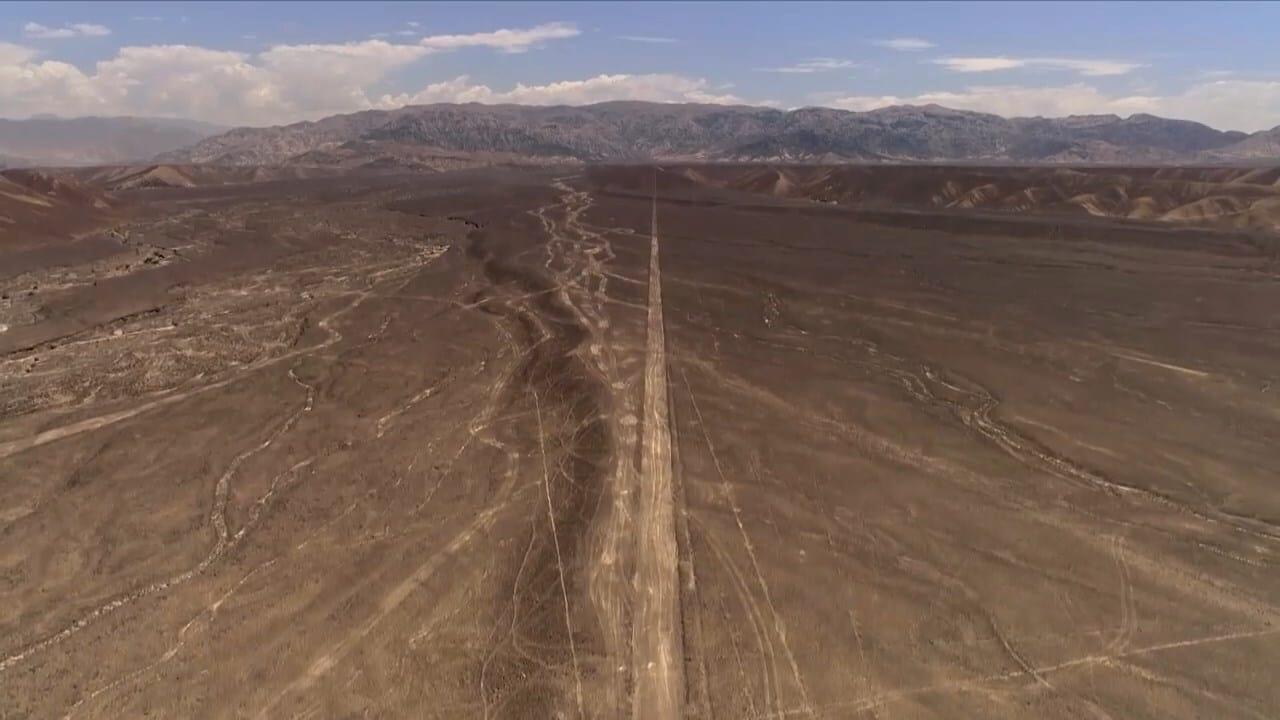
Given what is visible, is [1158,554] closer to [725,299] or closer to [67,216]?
[725,299]

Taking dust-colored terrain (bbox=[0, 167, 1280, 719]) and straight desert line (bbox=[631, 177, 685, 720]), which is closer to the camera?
straight desert line (bbox=[631, 177, 685, 720])

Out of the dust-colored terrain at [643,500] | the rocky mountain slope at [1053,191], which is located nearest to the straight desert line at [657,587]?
the dust-colored terrain at [643,500]

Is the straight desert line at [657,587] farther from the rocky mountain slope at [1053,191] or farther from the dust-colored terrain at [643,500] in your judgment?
the rocky mountain slope at [1053,191]

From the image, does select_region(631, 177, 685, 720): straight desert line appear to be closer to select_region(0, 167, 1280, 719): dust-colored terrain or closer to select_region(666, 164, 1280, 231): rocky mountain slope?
select_region(0, 167, 1280, 719): dust-colored terrain

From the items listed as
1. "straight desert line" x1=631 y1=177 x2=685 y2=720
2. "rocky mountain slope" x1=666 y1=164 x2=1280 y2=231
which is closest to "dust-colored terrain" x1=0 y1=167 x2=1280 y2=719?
"straight desert line" x1=631 y1=177 x2=685 y2=720

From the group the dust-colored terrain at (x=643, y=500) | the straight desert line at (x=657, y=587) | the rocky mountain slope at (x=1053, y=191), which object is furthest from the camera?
the rocky mountain slope at (x=1053, y=191)

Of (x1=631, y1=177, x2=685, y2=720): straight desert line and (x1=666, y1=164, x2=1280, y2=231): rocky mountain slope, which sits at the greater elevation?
(x1=666, y1=164, x2=1280, y2=231): rocky mountain slope
